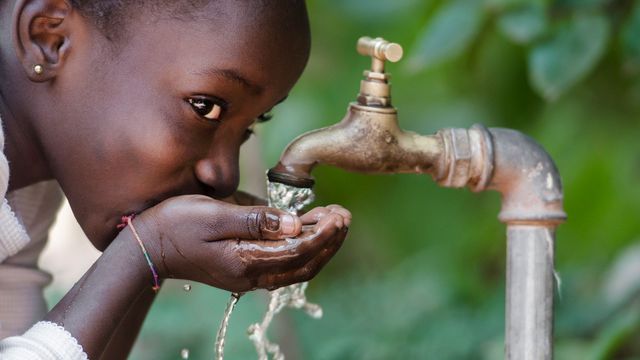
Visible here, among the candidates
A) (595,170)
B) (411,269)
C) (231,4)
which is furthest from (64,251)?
(231,4)

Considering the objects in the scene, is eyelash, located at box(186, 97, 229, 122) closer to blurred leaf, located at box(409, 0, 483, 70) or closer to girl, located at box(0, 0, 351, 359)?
girl, located at box(0, 0, 351, 359)

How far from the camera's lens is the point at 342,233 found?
1.30 meters

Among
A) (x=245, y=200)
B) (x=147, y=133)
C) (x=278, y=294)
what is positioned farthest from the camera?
(x=245, y=200)

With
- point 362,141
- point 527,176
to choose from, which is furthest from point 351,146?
point 527,176

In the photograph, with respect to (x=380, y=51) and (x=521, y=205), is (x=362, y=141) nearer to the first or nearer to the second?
(x=380, y=51)

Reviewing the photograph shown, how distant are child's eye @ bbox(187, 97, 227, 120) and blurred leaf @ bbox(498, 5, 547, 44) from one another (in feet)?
2.06

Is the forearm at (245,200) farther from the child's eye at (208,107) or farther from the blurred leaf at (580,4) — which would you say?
the blurred leaf at (580,4)

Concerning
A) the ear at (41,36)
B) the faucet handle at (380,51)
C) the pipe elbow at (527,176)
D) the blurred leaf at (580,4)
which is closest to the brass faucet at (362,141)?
the faucet handle at (380,51)

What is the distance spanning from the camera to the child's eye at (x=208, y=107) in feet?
4.61

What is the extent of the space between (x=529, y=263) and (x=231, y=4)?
49cm

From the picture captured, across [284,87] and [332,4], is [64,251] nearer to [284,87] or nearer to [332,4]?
[332,4]

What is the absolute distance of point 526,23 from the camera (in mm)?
1849

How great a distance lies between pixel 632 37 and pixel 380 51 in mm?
613

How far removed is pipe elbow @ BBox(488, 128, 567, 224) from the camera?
148 cm
